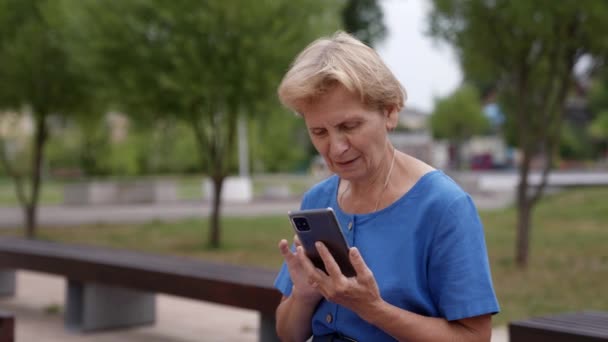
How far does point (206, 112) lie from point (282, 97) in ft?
40.2

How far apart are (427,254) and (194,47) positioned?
11227 mm

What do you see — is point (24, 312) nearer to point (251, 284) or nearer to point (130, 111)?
point (251, 284)

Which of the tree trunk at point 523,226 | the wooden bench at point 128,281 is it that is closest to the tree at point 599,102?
the tree trunk at point 523,226

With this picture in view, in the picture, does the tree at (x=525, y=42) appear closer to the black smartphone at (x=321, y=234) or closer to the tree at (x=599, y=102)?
the black smartphone at (x=321, y=234)

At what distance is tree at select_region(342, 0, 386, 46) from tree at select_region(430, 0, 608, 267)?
115ft

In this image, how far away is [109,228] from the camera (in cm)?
A: 1858

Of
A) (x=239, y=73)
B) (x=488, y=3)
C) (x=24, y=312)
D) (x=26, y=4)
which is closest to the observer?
(x=24, y=312)

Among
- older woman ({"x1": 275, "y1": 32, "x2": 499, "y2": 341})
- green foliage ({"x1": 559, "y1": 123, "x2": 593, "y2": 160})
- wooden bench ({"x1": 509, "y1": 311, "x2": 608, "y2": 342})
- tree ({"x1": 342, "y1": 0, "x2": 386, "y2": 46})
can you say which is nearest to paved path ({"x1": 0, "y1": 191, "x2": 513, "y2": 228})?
wooden bench ({"x1": 509, "y1": 311, "x2": 608, "y2": 342})

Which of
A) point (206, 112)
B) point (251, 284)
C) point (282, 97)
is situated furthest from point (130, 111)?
point (282, 97)

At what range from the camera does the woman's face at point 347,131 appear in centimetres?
208

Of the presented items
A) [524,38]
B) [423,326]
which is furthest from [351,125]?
[524,38]

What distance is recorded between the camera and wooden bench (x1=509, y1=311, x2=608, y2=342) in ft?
13.0

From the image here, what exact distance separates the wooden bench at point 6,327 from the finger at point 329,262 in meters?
3.57

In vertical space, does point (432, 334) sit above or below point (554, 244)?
above
